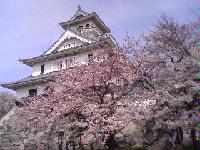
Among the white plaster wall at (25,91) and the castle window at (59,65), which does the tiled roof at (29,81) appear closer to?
the white plaster wall at (25,91)

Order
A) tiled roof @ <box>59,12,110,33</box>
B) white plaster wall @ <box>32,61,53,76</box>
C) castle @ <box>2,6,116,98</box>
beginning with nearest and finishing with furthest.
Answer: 1. castle @ <box>2,6,116,98</box>
2. white plaster wall @ <box>32,61,53,76</box>
3. tiled roof @ <box>59,12,110,33</box>

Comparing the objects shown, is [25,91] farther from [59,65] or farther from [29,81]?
[59,65]

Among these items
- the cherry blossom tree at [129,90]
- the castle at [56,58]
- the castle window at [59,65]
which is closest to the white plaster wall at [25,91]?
the castle at [56,58]

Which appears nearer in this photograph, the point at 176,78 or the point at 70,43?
the point at 176,78

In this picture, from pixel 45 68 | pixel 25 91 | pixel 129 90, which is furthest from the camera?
pixel 45 68

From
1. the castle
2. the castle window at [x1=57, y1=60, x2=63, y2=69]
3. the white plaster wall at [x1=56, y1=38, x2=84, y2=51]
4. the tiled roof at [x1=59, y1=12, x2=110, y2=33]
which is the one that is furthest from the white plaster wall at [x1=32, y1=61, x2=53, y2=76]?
the tiled roof at [x1=59, y1=12, x2=110, y2=33]

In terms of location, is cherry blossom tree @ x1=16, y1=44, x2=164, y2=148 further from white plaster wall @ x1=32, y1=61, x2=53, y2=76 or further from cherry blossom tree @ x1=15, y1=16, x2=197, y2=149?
white plaster wall @ x1=32, y1=61, x2=53, y2=76

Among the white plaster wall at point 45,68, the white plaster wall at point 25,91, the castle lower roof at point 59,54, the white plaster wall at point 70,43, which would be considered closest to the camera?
the castle lower roof at point 59,54

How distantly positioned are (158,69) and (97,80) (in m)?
4.69

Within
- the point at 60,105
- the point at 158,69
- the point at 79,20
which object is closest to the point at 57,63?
the point at 79,20

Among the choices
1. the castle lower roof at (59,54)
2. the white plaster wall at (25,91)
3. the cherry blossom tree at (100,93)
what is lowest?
the cherry blossom tree at (100,93)

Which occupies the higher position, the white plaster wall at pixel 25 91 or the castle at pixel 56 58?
the castle at pixel 56 58

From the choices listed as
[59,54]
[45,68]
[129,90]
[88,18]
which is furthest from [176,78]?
[88,18]

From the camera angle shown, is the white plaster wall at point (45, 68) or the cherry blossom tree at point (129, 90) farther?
the white plaster wall at point (45, 68)
